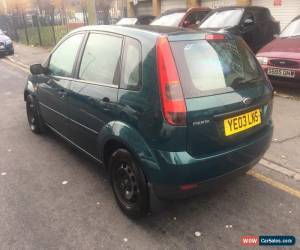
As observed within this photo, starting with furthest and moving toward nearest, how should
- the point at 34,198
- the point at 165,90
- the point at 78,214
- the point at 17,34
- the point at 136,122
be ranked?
the point at 17,34, the point at 34,198, the point at 78,214, the point at 136,122, the point at 165,90

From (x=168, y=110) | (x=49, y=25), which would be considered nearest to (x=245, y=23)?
(x=168, y=110)

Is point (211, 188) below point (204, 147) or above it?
below

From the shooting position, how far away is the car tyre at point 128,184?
10.1 feet

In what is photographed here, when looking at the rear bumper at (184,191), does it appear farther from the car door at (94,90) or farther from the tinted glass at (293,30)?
the tinted glass at (293,30)

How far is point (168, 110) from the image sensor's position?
277 centimetres

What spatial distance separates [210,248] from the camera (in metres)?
2.91

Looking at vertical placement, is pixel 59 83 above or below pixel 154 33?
below

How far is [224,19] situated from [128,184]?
776cm

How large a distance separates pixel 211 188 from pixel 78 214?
1308 millimetres

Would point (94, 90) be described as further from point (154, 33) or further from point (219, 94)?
point (219, 94)

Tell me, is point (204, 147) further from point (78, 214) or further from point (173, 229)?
point (78, 214)

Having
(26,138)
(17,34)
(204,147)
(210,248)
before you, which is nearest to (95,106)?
(204,147)

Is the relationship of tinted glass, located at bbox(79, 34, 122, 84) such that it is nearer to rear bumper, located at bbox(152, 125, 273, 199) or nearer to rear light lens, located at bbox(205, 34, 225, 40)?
rear light lens, located at bbox(205, 34, 225, 40)

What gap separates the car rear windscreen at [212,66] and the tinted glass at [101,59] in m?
0.70
